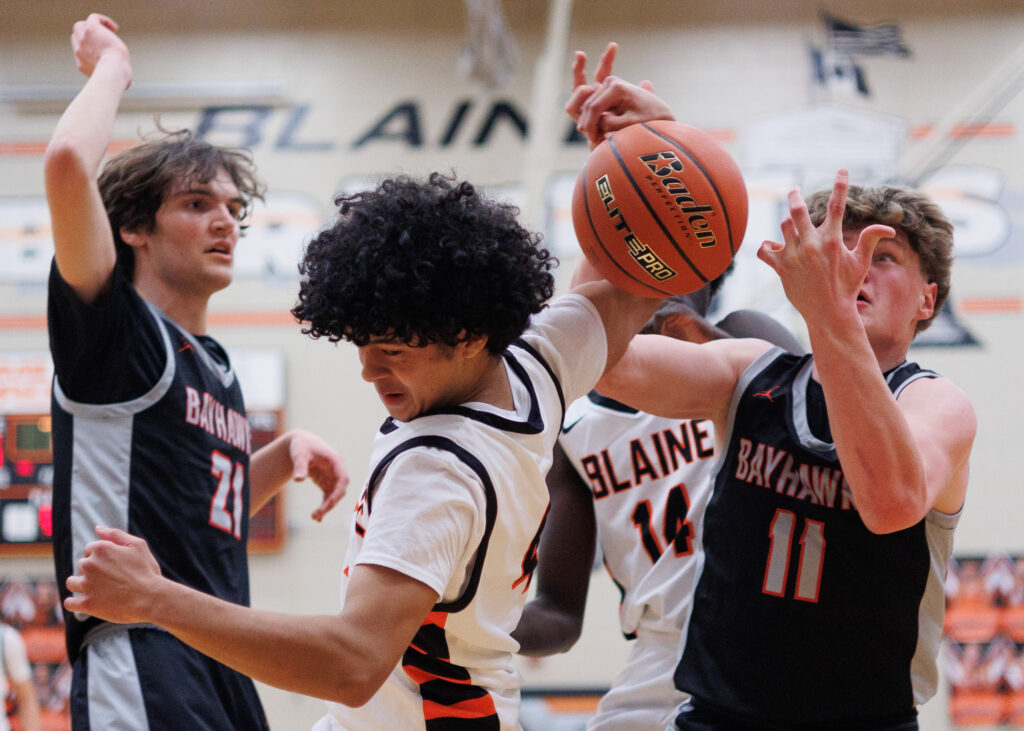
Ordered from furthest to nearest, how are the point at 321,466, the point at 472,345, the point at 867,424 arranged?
the point at 321,466, the point at 867,424, the point at 472,345

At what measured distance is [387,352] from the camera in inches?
68.1

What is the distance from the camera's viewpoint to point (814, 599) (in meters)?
2.20

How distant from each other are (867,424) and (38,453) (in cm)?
562

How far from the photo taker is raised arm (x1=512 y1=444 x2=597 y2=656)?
2797mm

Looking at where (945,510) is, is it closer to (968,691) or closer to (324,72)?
(968,691)

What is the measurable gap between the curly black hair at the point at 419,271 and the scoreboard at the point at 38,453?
4603 millimetres

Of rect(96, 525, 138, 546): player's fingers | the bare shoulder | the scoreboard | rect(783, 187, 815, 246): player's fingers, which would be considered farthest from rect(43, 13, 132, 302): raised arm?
the scoreboard

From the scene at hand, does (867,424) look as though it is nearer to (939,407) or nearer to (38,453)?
(939,407)

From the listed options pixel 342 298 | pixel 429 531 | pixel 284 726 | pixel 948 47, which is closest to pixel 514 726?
pixel 429 531

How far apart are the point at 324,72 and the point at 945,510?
5.62m

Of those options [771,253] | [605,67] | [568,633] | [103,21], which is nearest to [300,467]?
[568,633]

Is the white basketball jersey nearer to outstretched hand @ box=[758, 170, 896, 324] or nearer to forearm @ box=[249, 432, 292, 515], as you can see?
forearm @ box=[249, 432, 292, 515]

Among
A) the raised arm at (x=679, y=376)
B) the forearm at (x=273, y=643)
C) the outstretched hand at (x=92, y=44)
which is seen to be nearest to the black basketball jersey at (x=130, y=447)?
the outstretched hand at (x=92, y=44)

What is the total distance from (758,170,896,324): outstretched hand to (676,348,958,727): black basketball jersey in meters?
0.43
